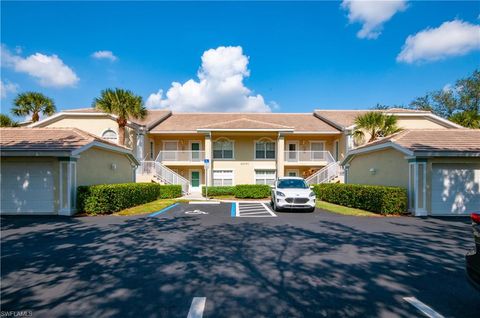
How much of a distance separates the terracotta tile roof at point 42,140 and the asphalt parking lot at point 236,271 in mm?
3784

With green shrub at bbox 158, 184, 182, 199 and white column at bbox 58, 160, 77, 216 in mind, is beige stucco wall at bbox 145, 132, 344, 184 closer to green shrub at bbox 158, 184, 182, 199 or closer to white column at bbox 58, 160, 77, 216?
green shrub at bbox 158, 184, 182, 199

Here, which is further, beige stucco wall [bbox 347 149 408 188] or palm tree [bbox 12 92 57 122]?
palm tree [bbox 12 92 57 122]

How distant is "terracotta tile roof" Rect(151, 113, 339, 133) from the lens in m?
24.0

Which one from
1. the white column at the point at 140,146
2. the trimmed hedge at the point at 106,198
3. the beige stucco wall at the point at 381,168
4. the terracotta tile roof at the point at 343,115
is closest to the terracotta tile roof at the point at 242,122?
the terracotta tile roof at the point at 343,115

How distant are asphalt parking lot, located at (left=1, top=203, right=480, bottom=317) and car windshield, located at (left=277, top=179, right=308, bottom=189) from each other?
505 centimetres

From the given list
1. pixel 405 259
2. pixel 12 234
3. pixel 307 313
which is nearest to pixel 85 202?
pixel 12 234

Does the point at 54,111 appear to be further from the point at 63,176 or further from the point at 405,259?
the point at 405,259

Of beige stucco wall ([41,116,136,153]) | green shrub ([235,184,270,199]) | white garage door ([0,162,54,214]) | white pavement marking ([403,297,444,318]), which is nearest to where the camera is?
white pavement marking ([403,297,444,318])

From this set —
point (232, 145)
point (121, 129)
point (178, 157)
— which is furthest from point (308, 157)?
point (121, 129)

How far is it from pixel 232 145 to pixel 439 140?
54.2ft

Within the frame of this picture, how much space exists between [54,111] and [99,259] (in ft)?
82.1

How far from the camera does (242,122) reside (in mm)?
24188

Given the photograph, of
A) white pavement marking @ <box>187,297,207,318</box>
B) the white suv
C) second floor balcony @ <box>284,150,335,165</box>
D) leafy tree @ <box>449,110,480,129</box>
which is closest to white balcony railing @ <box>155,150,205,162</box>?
second floor balcony @ <box>284,150,335,165</box>

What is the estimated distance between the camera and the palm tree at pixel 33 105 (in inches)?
915
